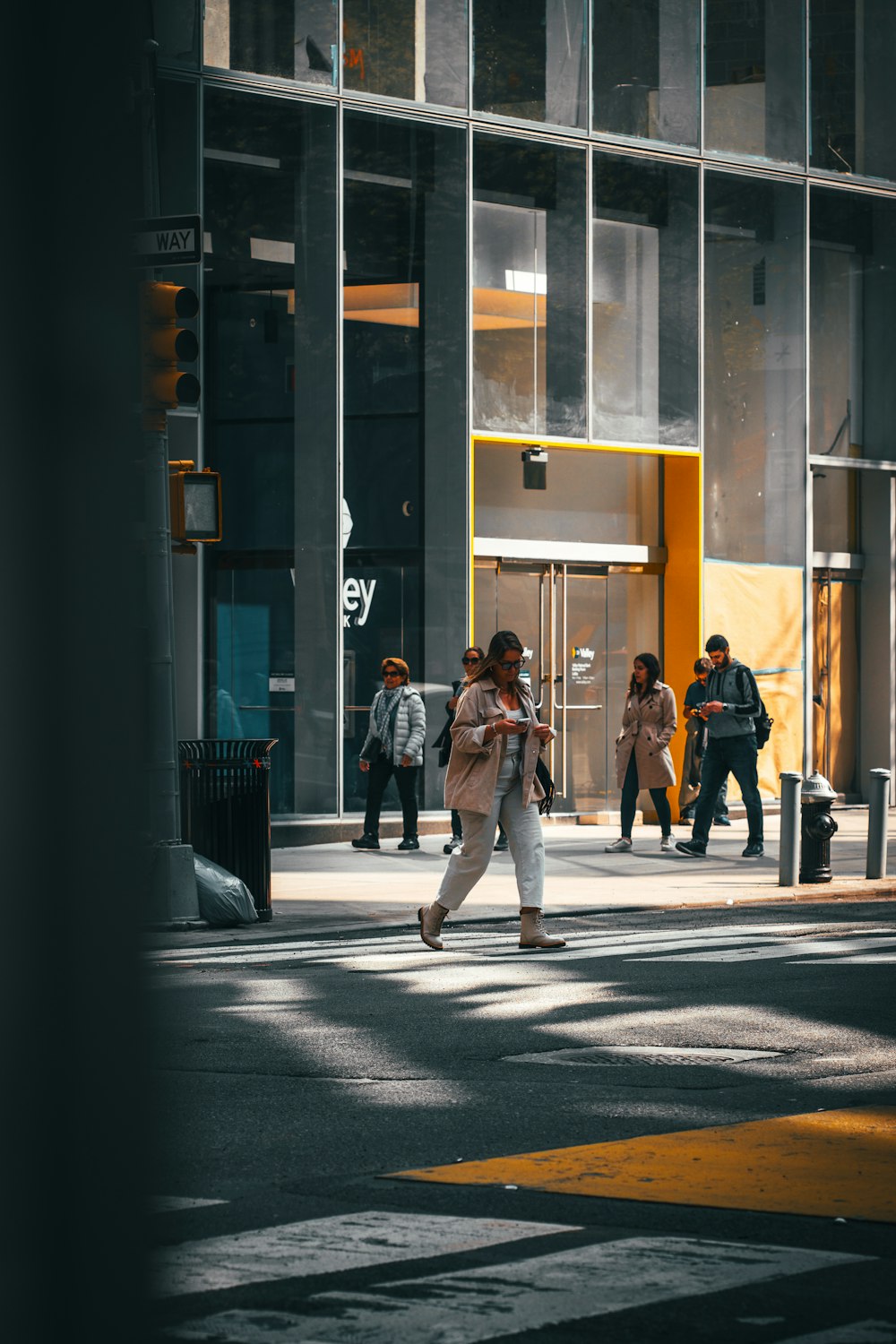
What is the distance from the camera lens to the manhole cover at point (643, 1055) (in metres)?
7.81

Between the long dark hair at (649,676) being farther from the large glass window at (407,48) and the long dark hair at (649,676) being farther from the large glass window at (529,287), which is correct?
the large glass window at (407,48)

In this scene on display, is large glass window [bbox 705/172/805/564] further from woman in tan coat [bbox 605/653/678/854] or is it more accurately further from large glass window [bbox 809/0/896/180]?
woman in tan coat [bbox 605/653/678/854]

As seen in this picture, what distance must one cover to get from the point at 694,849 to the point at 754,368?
25.1ft

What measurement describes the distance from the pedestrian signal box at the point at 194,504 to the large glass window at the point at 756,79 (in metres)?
11.5

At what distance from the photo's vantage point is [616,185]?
22172mm

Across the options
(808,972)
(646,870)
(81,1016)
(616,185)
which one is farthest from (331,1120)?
(616,185)

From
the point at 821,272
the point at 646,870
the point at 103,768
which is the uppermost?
the point at 821,272

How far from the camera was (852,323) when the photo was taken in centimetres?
2445

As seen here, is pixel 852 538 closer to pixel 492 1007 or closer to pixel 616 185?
pixel 616 185

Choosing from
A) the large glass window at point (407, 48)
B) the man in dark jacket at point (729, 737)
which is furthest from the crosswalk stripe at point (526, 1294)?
the large glass window at point (407, 48)

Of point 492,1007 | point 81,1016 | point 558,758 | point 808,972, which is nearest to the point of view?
point 81,1016

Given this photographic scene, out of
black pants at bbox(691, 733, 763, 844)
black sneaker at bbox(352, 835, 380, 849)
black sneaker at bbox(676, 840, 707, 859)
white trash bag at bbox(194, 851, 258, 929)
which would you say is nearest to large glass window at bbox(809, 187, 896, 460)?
black pants at bbox(691, 733, 763, 844)

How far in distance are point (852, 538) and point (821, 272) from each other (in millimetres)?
3360

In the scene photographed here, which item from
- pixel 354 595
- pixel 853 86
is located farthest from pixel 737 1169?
pixel 853 86
